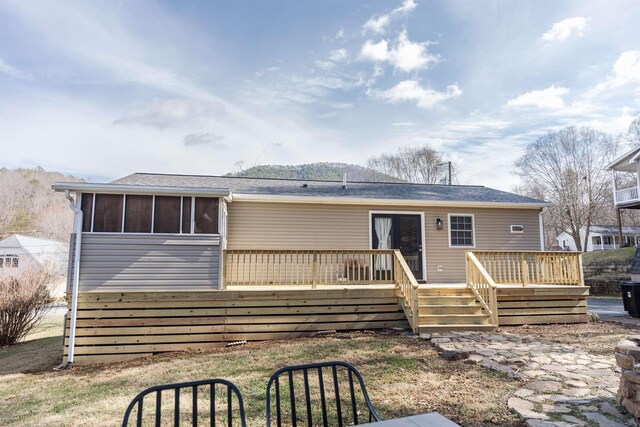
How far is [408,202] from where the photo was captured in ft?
30.2

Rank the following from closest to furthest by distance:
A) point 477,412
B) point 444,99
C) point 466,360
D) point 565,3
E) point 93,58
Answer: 1. point 477,412
2. point 466,360
3. point 565,3
4. point 93,58
5. point 444,99

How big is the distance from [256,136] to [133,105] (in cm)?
759

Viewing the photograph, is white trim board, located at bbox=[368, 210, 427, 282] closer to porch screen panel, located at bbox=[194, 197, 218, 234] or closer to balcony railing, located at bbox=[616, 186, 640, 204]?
porch screen panel, located at bbox=[194, 197, 218, 234]

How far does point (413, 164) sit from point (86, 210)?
26753 mm

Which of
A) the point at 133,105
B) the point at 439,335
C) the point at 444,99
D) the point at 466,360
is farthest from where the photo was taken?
the point at 444,99

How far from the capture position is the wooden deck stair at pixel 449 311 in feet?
20.1

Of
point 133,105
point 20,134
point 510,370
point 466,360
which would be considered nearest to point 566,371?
point 510,370

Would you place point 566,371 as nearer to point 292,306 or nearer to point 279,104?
point 292,306

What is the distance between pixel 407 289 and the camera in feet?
21.4

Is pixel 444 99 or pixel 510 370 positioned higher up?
pixel 444 99

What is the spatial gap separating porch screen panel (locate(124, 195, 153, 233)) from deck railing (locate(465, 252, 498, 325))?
21.5 ft

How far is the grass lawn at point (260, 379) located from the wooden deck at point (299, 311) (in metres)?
0.38

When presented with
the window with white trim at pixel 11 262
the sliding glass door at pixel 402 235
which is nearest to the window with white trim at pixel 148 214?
the sliding glass door at pixel 402 235

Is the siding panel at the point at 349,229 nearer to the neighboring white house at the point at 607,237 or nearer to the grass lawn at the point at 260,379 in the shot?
the grass lawn at the point at 260,379
